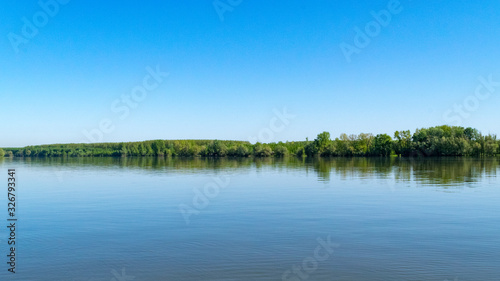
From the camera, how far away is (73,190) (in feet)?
110

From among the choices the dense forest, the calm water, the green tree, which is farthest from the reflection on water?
the green tree

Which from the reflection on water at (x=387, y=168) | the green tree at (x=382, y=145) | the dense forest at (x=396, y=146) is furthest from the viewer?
the green tree at (x=382, y=145)

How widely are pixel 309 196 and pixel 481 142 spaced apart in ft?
416

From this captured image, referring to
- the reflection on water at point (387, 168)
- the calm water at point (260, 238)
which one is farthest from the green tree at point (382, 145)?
the calm water at point (260, 238)

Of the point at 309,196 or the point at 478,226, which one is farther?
the point at 309,196

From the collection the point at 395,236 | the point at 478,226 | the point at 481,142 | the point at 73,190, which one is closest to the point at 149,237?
the point at 395,236

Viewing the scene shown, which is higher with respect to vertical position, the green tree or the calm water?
the green tree

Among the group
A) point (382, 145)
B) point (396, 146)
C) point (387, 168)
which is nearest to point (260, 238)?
point (387, 168)

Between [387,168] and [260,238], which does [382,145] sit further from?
[260,238]

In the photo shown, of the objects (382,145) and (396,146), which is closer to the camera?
(396,146)

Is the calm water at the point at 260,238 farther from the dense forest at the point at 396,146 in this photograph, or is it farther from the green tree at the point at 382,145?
the green tree at the point at 382,145

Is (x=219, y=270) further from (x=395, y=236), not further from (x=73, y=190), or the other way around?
(x=73, y=190)

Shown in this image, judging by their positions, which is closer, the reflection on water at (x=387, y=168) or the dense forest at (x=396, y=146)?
the reflection on water at (x=387, y=168)

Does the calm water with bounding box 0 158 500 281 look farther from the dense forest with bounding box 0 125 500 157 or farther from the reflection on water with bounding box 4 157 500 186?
the dense forest with bounding box 0 125 500 157
